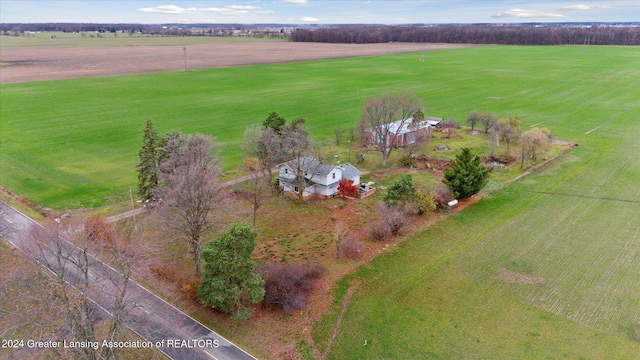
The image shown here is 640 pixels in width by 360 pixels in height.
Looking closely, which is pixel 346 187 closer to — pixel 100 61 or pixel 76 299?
pixel 76 299

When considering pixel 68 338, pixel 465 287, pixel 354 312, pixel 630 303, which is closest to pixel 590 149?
pixel 630 303

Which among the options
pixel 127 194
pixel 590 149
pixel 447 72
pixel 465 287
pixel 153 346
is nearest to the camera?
pixel 153 346

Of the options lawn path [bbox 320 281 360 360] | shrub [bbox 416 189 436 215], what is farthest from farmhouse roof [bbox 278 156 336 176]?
lawn path [bbox 320 281 360 360]

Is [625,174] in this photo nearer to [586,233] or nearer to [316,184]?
[586,233]

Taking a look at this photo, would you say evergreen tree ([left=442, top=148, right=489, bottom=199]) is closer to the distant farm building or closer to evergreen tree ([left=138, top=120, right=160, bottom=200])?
the distant farm building

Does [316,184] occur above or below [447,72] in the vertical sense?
below

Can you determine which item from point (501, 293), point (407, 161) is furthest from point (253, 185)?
point (501, 293)

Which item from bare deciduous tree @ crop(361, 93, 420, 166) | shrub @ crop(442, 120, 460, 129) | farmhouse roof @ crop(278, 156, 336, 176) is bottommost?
farmhouse roof @ crop(278, 156, 336, 176)
